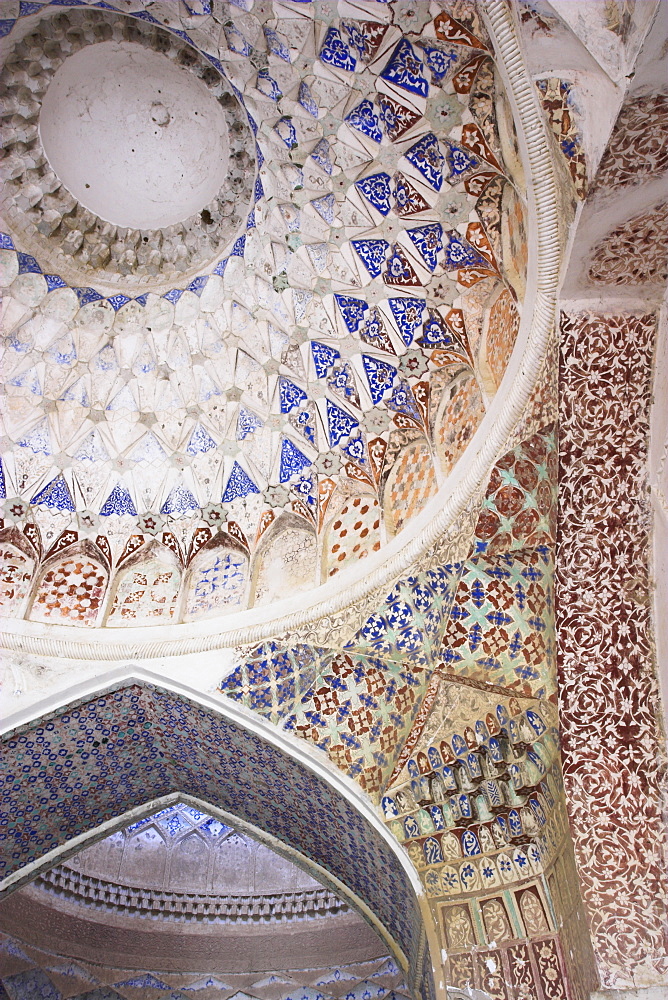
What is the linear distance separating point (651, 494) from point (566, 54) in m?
1.95

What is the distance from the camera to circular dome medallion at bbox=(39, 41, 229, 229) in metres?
5.21

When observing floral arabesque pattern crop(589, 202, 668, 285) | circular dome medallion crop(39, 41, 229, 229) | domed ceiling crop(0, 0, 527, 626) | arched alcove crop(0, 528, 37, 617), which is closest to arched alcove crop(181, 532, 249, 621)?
domed ceiling crop(0, 0, 527, 626)

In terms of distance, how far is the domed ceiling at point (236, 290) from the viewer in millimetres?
4816

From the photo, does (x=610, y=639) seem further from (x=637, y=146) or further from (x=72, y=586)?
(x=72, y=586)

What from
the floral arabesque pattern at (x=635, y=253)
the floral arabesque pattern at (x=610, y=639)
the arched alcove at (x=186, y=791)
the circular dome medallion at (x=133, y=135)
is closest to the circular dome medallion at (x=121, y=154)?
the circular dome medallion at (x=133, y=135)

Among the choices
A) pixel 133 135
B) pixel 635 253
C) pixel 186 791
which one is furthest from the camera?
pixel 186 791

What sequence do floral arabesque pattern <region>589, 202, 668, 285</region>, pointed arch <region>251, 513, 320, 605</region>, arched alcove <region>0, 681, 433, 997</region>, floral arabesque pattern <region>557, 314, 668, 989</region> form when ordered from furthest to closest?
pointed arch <region>251, 513, 320, 605</region>, arched alcove <region>0, 681, 433, 997</region>, floral arabesque pattern <region>557, 314, 668, 989</region>, floral arabesque pattern <region>589, 202, 668, 285</region>

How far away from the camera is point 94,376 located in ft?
19.7

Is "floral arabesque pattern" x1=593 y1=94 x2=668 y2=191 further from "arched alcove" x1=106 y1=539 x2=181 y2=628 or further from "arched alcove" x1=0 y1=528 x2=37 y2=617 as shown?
"arched alcove" x1=0 y1=528 x2=37 y2=617

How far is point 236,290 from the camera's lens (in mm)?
5750

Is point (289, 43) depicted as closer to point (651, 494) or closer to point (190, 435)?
point (190, 435)

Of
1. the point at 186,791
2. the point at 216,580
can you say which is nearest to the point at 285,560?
the point at 216,580

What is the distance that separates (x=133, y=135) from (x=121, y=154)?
0.14 metres

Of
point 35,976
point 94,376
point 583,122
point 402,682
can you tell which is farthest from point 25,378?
point 35,976
